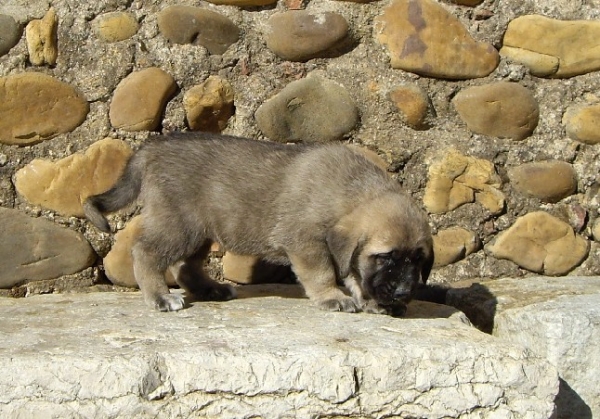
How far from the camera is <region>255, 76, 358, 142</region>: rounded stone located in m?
3.94

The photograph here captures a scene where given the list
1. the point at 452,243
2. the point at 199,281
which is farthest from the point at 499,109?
the point at 199,281

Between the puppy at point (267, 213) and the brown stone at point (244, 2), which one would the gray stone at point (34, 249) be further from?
the brown stone at point (244, 2)

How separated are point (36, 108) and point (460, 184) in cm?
202

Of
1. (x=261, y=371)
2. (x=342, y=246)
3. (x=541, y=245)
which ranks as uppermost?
(x=261, y=371)

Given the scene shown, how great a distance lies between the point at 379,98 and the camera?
4012mm

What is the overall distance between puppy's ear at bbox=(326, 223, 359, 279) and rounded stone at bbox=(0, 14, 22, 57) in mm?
1688

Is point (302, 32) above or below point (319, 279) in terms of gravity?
above

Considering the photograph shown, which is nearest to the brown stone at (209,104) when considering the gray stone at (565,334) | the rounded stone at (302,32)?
the rounded stone at (302,32)

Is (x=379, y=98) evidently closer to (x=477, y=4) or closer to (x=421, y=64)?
(x=421, y=64)

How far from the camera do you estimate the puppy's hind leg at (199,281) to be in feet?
12.3

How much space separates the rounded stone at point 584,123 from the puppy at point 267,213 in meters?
1.01

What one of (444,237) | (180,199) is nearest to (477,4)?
(444,237)

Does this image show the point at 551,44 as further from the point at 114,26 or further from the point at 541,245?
the point at 114,26

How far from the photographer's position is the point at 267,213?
146 inches
